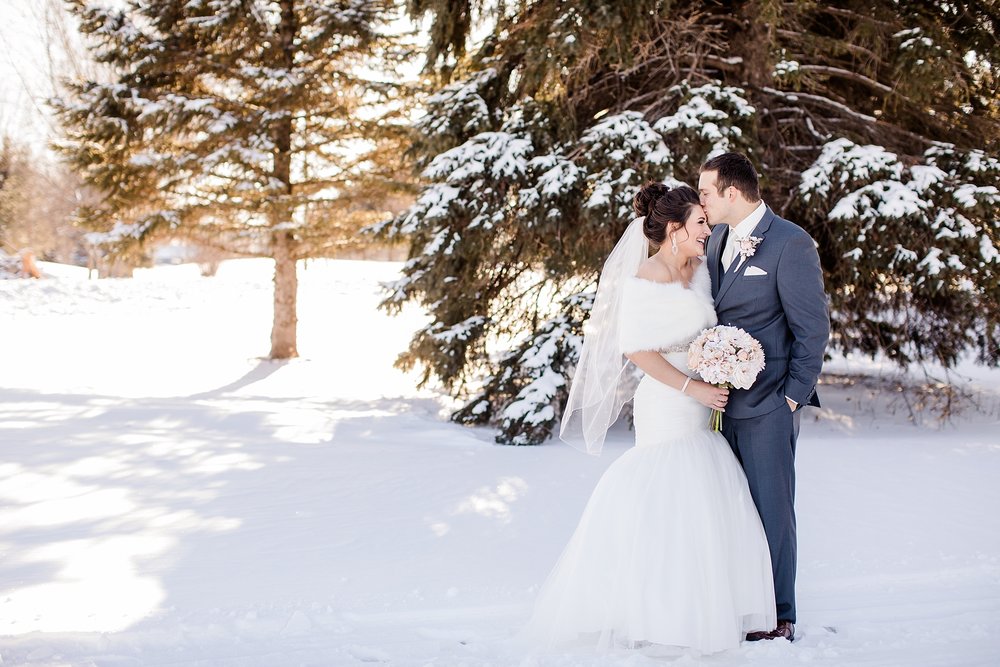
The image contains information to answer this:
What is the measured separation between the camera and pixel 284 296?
1338 cm

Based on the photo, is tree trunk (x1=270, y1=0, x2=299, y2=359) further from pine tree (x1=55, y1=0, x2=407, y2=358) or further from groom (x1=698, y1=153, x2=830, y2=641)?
groom (x1=698, y1=153, x2=830, y2=641)

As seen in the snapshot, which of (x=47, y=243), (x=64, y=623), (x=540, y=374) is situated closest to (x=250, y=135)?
(x=540, y=374)

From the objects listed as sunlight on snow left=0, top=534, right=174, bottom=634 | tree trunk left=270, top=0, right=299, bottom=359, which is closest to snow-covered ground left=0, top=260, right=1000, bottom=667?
sunlight on snow left=0, top=534, right=174, bottom=634

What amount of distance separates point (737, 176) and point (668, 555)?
1.61 metres

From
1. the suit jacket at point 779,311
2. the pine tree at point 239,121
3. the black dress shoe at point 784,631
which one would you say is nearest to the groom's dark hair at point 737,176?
the suit jacket at point 779,311

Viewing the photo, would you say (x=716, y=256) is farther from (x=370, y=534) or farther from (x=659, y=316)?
(x=370, y=534)

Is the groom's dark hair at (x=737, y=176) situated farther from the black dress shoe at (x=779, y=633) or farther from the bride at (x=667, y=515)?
the black dress shoe at (x=779, y=633)

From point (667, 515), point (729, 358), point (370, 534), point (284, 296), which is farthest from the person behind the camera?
point (284, 296)

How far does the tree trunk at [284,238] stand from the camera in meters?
12.4

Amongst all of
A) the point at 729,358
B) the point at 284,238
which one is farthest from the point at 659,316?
the point at 284,238

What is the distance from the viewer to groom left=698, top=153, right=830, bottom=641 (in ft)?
10.3

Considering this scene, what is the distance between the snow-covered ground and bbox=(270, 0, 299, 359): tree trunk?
373cm

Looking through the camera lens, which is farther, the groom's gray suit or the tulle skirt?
the groom's gray suit

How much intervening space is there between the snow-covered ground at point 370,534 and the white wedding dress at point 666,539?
147 mm
